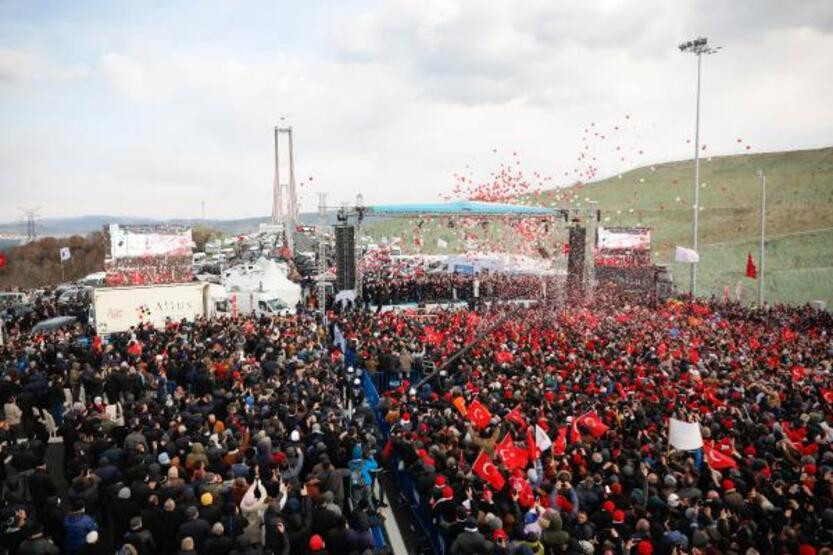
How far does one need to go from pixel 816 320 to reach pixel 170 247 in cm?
2750

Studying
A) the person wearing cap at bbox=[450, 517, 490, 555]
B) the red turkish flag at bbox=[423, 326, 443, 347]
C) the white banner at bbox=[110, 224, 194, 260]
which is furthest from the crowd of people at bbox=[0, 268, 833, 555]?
the white banner at bbox=[110, 224, 194, 260]

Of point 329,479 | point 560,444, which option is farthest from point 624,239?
point 329,479

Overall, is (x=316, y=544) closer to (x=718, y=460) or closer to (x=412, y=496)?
(x=412, y=496)

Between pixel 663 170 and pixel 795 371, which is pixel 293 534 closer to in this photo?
pixel 795 371

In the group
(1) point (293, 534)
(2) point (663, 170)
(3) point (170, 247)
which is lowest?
(1) point (293, 534)

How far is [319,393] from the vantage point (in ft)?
39.3

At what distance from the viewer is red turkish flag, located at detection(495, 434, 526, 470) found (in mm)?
8672

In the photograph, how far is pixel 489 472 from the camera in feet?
26.6

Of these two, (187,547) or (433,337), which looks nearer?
(187,547)

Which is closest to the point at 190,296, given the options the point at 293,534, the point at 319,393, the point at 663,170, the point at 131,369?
the point at 131,369

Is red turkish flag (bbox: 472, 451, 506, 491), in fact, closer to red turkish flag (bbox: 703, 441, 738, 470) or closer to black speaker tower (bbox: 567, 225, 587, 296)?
red turkish flag (bbox: 703, 441, 738, 470)

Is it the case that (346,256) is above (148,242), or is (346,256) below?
below

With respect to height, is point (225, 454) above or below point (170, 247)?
below

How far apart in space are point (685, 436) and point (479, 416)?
3377 mm
